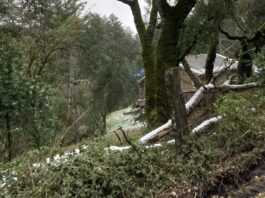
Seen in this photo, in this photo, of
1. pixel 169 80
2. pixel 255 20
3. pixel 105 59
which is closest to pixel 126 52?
pixel 105 59

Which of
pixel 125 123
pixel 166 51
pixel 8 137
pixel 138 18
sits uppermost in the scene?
pixel 138 18

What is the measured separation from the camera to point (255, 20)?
61.4 feet

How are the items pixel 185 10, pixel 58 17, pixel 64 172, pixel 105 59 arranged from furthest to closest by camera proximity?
pixel 105 59, pixel 58 17, pixel 185 10, pixel 64 172

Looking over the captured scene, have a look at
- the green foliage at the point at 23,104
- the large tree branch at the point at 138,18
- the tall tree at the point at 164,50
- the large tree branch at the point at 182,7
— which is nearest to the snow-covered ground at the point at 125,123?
the tall tree at the point at 164,50

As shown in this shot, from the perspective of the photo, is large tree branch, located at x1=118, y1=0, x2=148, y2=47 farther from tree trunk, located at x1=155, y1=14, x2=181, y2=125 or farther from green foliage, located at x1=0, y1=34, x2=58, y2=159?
green foliage, located at x1=0, y1=34, x2=58, y2=159

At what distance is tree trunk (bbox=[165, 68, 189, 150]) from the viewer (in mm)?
5352

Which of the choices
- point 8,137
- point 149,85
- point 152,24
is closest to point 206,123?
point 8,137

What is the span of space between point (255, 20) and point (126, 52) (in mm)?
27094

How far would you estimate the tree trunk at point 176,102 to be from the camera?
5.35 metres

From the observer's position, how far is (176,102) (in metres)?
5.41

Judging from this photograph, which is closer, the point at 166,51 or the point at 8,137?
the point at 8,137

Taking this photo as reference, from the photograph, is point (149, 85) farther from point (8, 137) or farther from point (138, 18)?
point (8, 137)

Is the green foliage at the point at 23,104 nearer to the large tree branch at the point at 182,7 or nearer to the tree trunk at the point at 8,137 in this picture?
the tree trunk at the point at 8,137

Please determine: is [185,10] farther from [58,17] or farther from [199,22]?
[58,17]
